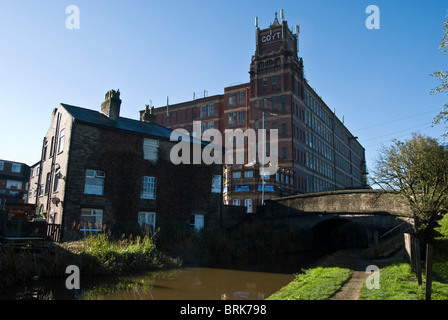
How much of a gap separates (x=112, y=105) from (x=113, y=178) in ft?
20.0

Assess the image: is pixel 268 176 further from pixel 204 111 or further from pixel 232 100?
A: pixel 204 111

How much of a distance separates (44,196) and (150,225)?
8.20 metres

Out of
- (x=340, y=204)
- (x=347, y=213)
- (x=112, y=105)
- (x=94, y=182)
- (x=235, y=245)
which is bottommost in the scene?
(x=235, y=245)

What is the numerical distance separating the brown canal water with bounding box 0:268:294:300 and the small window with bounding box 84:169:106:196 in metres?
8.24

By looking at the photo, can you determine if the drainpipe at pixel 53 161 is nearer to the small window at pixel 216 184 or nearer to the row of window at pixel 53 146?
the row of window at pixel 53 146

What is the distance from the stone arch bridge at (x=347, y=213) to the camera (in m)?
24.0

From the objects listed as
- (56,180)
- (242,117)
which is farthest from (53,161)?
(242,117)

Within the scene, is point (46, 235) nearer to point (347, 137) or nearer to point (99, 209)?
point (99, 209)

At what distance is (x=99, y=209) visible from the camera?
20.5 meters

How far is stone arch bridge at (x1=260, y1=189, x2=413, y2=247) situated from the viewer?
2402 centimetres

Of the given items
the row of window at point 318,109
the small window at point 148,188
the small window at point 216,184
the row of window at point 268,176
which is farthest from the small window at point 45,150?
the row of window at point 318,109

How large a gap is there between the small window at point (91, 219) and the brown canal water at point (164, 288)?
713 cm

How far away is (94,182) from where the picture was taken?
20.6 meters
